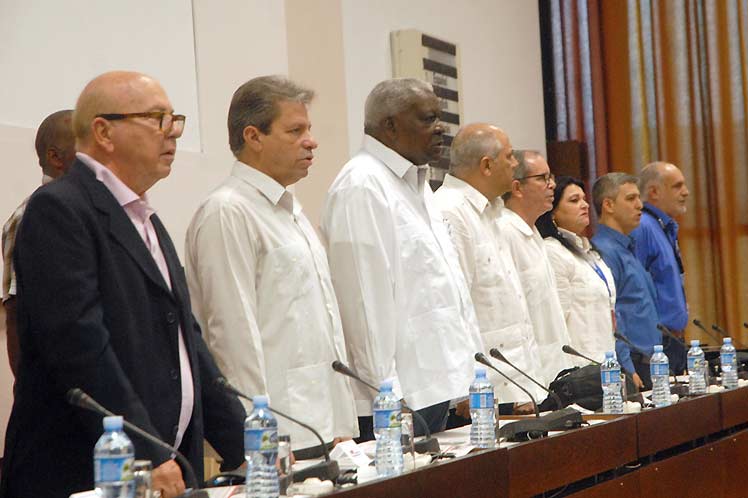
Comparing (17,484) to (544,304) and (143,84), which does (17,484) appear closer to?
(143,84)

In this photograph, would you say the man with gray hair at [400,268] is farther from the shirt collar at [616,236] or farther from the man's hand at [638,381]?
the shirt collar at [616,236]

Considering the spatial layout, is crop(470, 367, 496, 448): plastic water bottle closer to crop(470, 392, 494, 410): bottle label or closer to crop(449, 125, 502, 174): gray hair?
crop(470, 392, 494, 410): bottle label

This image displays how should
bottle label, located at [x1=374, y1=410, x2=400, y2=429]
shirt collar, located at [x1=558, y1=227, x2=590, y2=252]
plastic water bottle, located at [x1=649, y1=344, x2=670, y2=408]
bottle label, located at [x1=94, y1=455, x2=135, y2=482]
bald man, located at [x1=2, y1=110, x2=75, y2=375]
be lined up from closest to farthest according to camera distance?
bottle label, located at [x1=94, y1=455, x2=135, y2=482]
bottle label, located at [x1=374, y1=410, x2=400, y2=429]
bald man, located at [x1=2, y1=110, x2=75, y2=375]
plastic water bottle, located at [x1=649, y1=344, x2=670, y2=408]
shirt collar, located at [x1=558, y1=227, x2=590, y2=252]

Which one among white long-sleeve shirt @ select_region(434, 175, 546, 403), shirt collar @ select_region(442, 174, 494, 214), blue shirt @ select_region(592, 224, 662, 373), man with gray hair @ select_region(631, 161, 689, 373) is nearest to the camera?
white long-sleeve shirt @ select_region(434, 175, 546, 403)

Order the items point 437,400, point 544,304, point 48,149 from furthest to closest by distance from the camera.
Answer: point 544,304
point 437,400
point 48,149

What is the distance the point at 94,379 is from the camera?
2.19 m

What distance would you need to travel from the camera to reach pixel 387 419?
2.57 metres

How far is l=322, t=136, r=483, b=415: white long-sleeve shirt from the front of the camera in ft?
10.8

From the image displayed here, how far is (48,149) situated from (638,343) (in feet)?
9.85

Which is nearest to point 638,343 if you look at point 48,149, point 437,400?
point 437,400

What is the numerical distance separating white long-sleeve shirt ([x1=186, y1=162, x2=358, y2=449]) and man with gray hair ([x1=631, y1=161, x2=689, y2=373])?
9.84 feet

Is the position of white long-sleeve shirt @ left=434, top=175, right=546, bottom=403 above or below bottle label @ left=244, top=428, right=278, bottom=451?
above

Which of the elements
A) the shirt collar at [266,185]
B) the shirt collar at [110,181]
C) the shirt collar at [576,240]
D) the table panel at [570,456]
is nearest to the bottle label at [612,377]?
the table panel at [570,456]

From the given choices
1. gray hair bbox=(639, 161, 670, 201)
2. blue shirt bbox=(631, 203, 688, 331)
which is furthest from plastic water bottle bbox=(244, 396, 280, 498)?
gray hair bbox=(639, 161, 670, 201)
